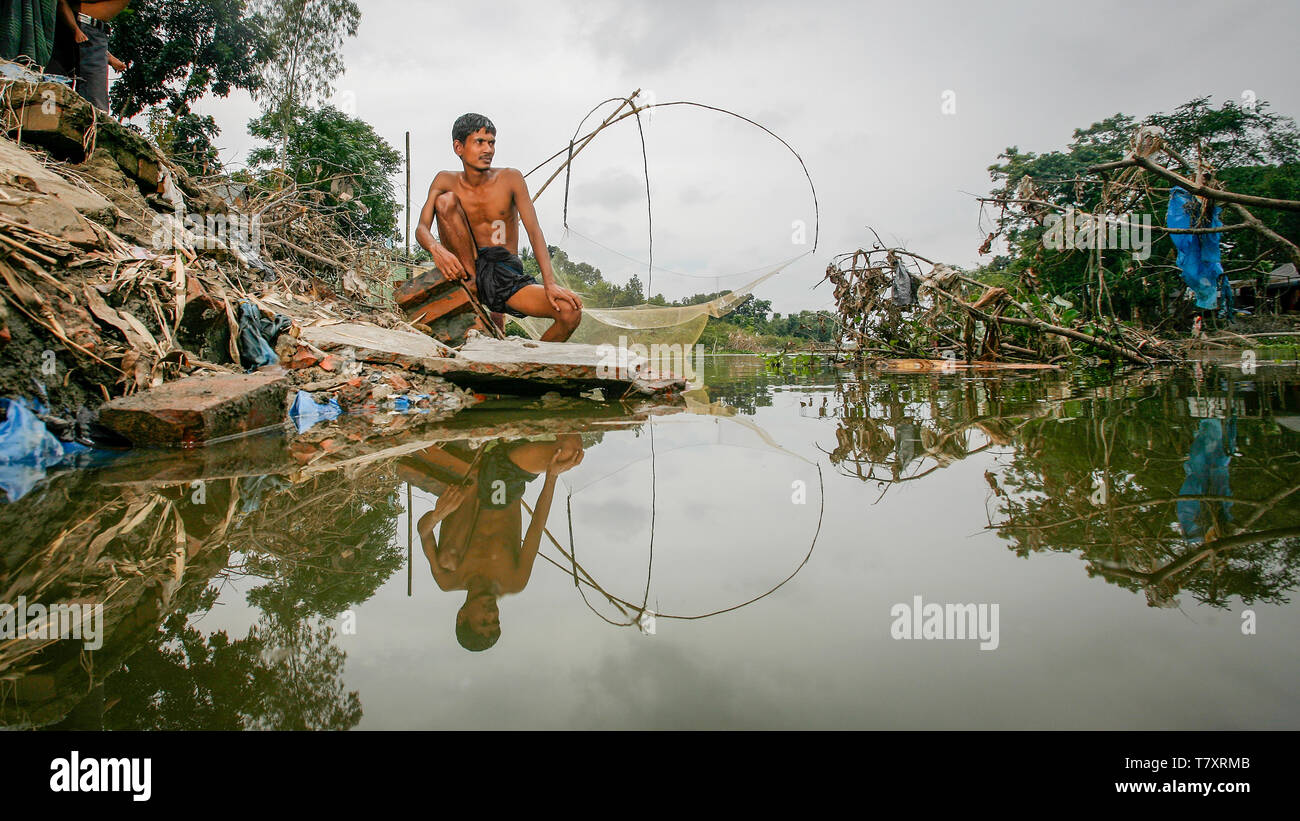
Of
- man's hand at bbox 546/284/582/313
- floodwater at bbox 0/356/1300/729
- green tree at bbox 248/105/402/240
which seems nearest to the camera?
floodwater at bbox 0/356/1300/729

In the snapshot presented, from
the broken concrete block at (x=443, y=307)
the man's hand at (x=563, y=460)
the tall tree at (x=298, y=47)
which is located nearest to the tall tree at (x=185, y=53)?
the tall tree at (x=298, y=47)

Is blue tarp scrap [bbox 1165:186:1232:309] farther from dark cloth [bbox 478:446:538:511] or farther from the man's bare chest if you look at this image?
dark cloth [bbox 478:446:538:511]

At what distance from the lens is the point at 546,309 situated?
184 inches

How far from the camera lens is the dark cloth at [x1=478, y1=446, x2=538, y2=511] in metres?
1.49

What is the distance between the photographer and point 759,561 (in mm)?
1084

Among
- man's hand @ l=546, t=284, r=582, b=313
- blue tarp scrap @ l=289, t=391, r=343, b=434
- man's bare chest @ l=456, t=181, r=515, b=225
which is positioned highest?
man's bare chest @ l=456, t=181, r=515, b=225

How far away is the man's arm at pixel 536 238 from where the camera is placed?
452 cm

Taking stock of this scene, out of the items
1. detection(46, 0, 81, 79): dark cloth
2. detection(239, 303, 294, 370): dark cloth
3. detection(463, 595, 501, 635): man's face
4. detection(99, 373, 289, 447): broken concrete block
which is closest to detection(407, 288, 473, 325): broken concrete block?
detection(239, 303, 294, 370): dark cloth

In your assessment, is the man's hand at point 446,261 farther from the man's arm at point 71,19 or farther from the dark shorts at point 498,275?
the man's arm at point 71,19

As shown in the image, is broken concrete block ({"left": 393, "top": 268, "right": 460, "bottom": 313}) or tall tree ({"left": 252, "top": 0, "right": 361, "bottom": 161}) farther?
tall tree ({"left": 252, "top": 0, "right": 361, "bottom": 161})

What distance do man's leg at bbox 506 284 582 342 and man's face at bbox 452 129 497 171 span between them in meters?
0.95

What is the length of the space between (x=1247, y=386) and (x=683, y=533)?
465 centimetres
